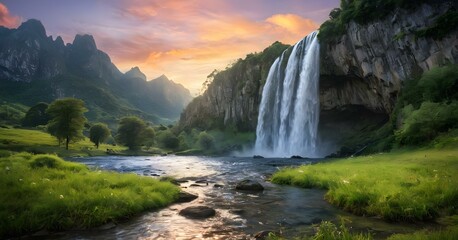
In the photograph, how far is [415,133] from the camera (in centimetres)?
3459

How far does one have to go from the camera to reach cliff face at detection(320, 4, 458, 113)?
49.1 meters

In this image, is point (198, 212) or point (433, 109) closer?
point (198, 212)

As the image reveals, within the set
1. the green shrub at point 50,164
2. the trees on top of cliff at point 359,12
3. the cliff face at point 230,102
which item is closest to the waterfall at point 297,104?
the trees on top of cliff at point 359,12

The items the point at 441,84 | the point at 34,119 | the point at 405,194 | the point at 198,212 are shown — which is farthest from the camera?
the point at 34,119

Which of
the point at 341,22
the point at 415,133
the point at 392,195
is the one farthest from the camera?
the point at 341,22

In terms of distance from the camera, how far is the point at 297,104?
3000 inches

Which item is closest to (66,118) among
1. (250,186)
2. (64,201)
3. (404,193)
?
(250,186)

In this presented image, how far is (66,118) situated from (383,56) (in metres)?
71.4

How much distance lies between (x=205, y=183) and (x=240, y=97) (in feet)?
350

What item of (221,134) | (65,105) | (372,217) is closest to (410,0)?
(372,217)

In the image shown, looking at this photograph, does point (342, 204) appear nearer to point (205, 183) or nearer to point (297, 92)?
point (205, 183)

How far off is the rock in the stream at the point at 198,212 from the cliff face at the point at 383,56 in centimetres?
4454

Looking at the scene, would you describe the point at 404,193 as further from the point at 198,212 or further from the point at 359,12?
the point at 359,12

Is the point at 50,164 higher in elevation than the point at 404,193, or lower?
higher
